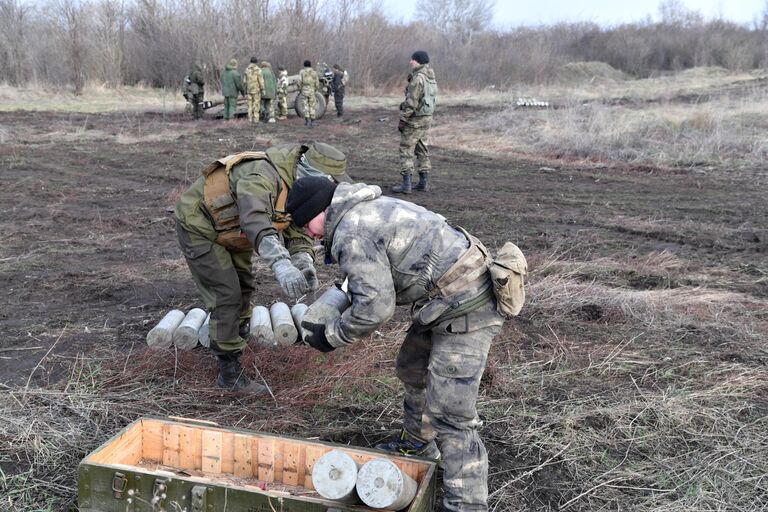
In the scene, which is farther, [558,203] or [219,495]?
[558,203]

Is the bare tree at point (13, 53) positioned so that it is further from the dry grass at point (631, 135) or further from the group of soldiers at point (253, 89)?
the dry grass at point (631, 135)

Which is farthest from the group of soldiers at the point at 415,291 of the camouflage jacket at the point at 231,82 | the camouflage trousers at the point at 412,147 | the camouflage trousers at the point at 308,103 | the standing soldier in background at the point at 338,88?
the standing soldier in background at the point at 338,88

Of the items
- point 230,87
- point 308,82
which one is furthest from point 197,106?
point 308,82

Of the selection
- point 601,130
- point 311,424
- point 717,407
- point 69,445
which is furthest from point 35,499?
point 601,130

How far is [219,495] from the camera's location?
3.06m

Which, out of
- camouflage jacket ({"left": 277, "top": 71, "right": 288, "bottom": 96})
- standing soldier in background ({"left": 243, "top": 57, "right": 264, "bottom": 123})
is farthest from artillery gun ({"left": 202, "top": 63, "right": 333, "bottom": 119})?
standing soldier in background ({"left": 243, "top": 57, "right": 264, "bottom": 123})

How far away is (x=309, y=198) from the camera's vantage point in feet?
9.95

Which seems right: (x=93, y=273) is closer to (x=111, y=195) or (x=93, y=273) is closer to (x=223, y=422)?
(x=223, y=422)

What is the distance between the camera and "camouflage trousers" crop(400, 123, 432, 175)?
1108cm

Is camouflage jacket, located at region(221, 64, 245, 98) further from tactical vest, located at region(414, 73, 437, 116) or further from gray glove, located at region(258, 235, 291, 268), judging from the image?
gray glove, located at region(258, 235, 291, 268)

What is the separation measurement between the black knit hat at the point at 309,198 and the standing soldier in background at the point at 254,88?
61.0ft

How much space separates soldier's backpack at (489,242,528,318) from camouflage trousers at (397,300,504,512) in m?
0.09

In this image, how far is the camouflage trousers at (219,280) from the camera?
4.23 meters

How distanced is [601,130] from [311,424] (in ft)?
42.7
